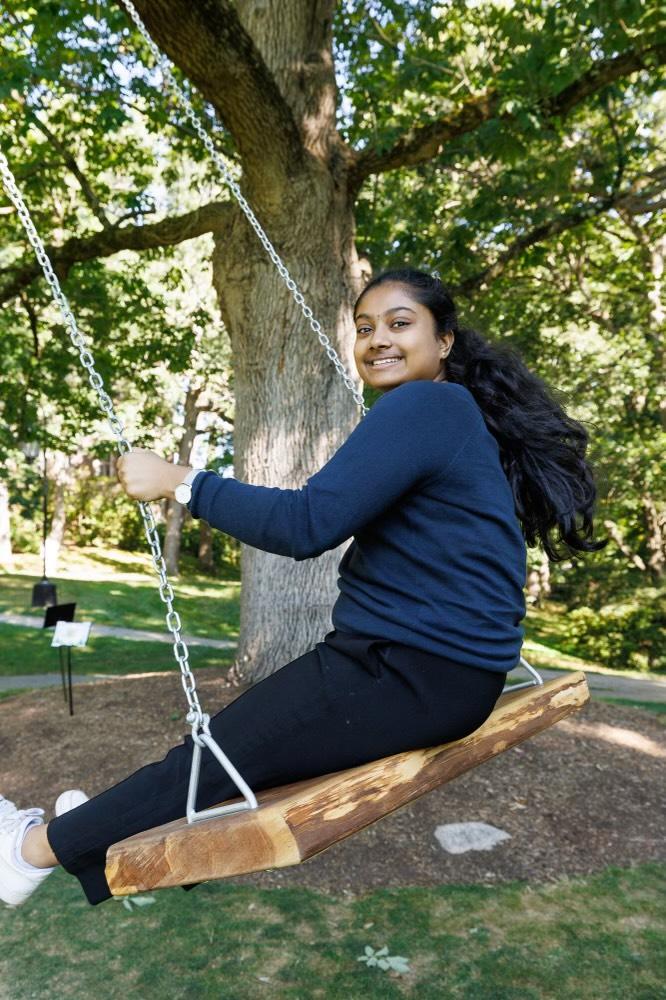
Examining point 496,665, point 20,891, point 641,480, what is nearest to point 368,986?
point 20,891

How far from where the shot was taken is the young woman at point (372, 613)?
178cm

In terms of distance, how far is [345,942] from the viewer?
3.29 meters

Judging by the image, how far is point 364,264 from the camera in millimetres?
6137

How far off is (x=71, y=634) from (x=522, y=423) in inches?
181

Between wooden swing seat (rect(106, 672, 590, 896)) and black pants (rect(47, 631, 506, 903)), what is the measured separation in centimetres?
5

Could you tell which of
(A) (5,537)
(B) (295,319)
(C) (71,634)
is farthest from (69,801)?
(A) (5,537)

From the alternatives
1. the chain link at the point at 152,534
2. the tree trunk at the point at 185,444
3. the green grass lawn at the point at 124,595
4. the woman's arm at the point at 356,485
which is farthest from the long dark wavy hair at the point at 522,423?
the tree trunk at the point at 185,444

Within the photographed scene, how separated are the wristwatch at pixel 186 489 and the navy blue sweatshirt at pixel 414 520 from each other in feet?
0.06

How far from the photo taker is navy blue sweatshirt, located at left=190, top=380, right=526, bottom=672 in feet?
5.76

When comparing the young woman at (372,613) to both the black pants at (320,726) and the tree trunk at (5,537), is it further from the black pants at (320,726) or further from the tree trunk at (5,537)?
the tree trunk at (5,537)

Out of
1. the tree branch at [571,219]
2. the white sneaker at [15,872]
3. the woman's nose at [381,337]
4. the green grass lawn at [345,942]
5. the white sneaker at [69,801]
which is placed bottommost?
the green grass lawn at [345,942]

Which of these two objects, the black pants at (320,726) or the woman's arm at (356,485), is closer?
the woman's arm at (356,485)

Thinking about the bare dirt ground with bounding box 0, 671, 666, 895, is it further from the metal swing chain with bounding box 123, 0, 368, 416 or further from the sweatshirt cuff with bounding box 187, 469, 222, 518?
the sweatshirt cuff with bounding box 187, 469, 222, 518

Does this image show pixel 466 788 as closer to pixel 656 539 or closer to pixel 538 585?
pixel 656 539
